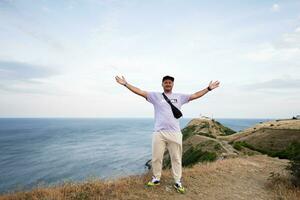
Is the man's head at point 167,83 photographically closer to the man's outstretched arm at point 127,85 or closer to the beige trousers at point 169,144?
the man's outstretched arm at point 127,85

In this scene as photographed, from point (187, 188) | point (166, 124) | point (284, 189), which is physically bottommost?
point (284, 189)

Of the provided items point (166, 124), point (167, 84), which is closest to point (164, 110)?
point (166, 124)

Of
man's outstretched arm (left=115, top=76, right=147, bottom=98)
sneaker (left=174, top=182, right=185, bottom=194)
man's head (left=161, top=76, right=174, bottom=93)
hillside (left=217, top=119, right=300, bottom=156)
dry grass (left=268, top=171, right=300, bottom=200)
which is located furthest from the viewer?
hillside (left=217, top=119, right=300, bottom=156)

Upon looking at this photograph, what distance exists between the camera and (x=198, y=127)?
228 feet

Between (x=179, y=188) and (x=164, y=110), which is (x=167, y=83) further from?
(x=179, y=188)

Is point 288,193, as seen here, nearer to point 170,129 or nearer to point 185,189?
point 185,189

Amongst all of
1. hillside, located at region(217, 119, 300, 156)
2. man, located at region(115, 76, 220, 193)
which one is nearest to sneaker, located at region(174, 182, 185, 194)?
man, located at region(115, 76, 220, 193)

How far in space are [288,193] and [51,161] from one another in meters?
61.1

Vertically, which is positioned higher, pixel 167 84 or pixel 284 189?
pixel 167 84

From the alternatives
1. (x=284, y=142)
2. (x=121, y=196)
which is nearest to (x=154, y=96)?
(x=121, y=196)

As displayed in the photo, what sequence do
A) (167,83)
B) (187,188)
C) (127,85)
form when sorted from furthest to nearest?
(187,188)
(167,83)
(127,85)

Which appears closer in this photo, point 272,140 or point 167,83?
point 167,83

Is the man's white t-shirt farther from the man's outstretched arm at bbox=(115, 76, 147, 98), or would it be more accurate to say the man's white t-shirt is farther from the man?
the man's outstretched arm at bbox=(115, 76, 147, 98)

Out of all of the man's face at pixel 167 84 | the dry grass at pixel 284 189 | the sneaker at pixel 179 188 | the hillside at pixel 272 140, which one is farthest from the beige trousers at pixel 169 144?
the hillside at pixel 272 140
